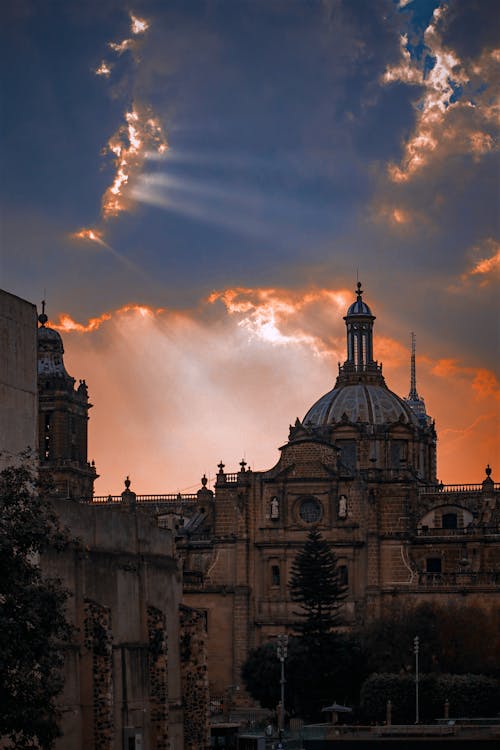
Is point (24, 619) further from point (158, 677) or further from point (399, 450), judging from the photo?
point (399, 450)

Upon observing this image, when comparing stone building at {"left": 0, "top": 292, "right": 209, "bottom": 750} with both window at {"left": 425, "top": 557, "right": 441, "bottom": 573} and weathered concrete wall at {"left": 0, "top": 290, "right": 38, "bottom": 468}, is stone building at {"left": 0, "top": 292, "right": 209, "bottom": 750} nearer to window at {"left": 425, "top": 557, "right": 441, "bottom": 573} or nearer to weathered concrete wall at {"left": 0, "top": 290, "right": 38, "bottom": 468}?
weathered concrete wall at {"left": 0, "top": 290, "right": 38, "bottom": 468}

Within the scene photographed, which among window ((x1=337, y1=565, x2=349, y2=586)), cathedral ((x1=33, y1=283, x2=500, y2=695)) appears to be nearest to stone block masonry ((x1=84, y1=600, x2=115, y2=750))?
cathedral ((x1=33, y1=283, x2=500, y2=695))

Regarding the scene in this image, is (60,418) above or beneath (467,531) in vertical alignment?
above

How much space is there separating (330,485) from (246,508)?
4904 millimetres

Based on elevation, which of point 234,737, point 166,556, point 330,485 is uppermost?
point 330,485

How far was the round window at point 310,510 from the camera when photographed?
351ft

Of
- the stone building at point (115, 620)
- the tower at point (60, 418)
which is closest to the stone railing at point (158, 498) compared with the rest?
the tower at point (60, 418)

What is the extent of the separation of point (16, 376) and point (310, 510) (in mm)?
64333

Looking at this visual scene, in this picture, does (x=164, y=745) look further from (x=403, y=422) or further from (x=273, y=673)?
(x=403, y=422)

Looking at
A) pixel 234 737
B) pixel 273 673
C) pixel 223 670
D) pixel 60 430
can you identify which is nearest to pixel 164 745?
pixel 234 737

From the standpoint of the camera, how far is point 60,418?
118 m

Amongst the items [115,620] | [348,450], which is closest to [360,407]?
[348,450]

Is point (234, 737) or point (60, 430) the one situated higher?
point (60, 430)

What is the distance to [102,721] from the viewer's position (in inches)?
1853
